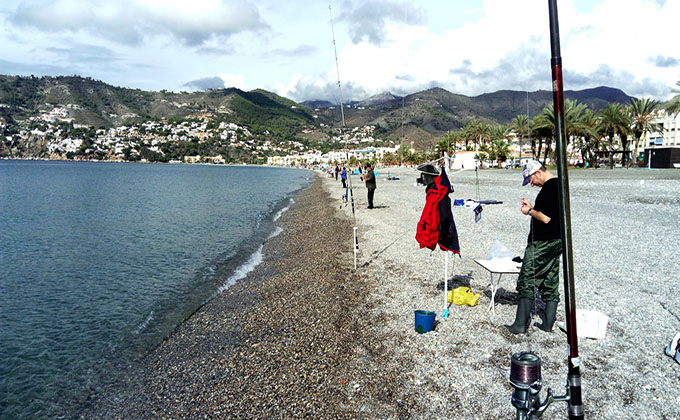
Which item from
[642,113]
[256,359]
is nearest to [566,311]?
[256,359]

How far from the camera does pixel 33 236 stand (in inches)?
798

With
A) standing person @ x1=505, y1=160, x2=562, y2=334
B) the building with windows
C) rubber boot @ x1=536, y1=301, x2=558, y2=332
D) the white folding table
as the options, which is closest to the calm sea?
the white folding table

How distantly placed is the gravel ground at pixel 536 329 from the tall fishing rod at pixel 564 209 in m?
1.78

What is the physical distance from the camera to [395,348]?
5.71m

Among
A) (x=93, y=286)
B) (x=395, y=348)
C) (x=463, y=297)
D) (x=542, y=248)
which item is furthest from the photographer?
(x=93, y=286)

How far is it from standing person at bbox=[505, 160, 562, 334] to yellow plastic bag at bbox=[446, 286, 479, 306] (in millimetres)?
1275

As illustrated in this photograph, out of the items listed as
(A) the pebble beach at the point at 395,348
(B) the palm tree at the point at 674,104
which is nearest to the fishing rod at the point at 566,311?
(A) the pebble beach at the point at 395,348

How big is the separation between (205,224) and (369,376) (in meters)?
19.8

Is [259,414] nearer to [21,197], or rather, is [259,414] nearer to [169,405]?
[169,405]

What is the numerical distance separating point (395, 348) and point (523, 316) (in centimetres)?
176

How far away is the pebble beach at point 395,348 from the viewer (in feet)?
14.6

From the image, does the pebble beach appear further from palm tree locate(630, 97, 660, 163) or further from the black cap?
palm tree locate(630, 97, 660, 163)

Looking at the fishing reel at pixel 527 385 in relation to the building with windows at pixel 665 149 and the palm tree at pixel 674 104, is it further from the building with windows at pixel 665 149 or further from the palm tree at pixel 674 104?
the building with windows at pixel 665 149

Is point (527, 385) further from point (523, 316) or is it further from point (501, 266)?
point (501, 266)
